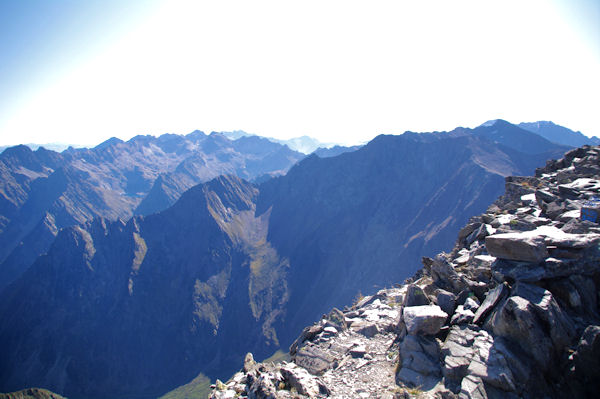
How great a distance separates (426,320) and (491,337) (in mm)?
2813

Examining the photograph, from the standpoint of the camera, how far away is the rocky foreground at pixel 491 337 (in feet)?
36.4

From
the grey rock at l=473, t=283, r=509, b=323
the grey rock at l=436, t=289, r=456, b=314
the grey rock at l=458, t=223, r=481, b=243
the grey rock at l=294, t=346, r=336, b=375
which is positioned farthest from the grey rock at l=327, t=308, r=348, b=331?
the grey rock at l=458, t=223, r=481, b=243

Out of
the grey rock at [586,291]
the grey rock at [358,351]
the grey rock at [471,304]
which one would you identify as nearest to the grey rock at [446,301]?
the grey rock at [471,304]

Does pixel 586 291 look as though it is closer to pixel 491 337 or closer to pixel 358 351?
pixel 491 337

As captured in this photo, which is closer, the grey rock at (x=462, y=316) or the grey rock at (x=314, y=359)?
the grey rock at (x=462, y=316)

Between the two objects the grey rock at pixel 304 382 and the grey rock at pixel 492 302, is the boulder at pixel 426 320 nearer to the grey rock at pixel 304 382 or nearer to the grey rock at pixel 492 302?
the grey rock at pixel 492 302

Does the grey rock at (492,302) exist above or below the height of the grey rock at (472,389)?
above

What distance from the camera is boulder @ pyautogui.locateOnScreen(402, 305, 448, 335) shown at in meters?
14.5

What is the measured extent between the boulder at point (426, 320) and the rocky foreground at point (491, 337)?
0.05 meters

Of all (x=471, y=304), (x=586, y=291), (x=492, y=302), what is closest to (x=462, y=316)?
(x=471, y=304)

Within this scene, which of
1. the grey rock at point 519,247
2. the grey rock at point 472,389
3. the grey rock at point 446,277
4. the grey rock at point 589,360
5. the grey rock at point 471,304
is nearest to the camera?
the grey rock at point 589,360

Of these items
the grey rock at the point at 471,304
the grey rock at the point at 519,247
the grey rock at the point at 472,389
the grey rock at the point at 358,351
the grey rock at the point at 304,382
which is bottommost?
the grey rock at the point at 358,351

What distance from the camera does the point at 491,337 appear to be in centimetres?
1280

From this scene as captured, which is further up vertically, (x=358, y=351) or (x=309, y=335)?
(x=358, y=351)
